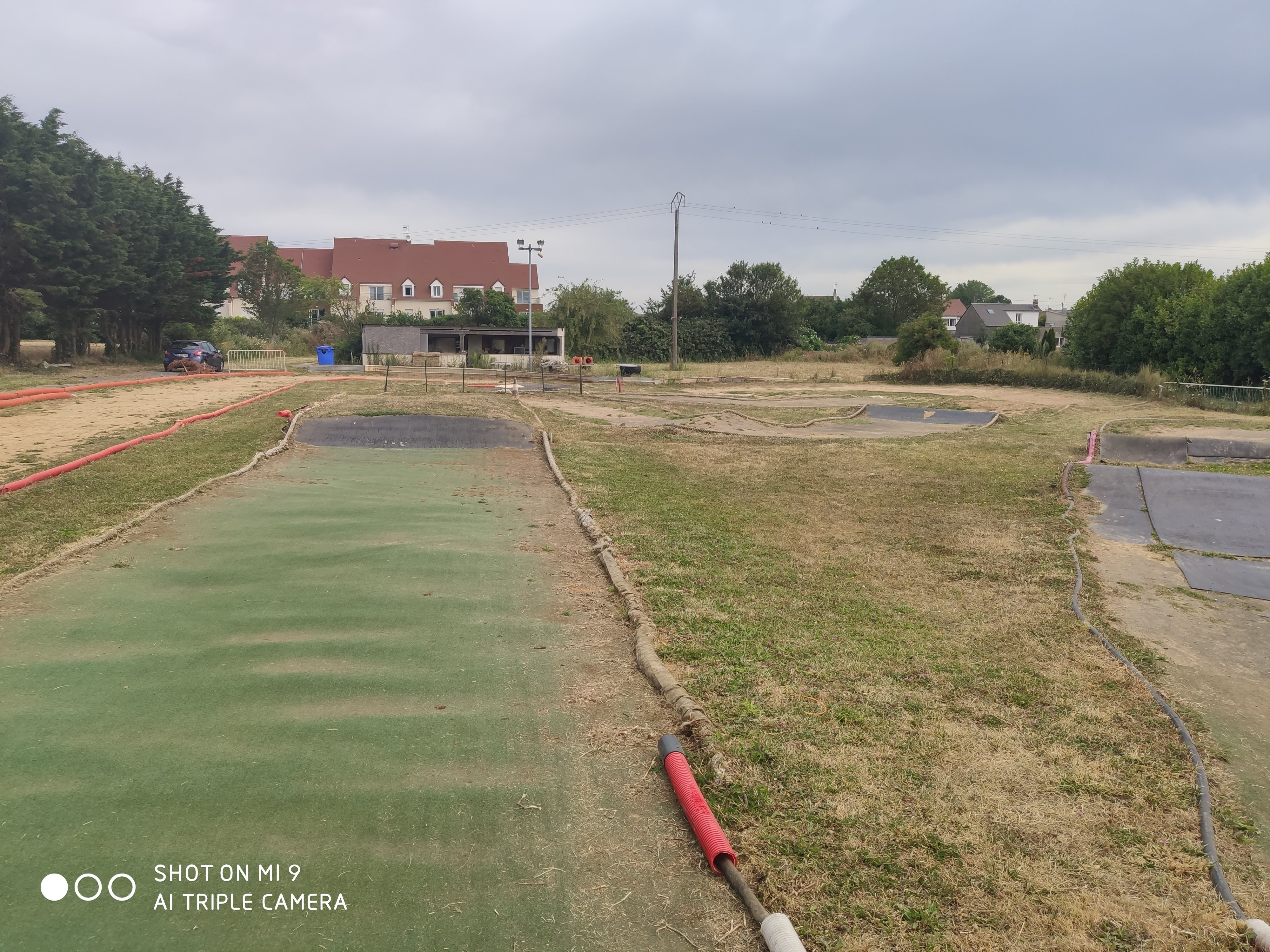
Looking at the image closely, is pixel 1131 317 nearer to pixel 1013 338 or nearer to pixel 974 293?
pixel 1013 338

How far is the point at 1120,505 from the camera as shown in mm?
10375

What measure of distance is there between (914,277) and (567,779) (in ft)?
266

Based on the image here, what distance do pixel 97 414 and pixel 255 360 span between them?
72.7 ft

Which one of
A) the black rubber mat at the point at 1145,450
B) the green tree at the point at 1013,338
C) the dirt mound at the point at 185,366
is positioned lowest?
the black rubber mat at the point at 1145,450

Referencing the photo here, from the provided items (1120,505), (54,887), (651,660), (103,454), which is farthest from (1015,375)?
(54,887)

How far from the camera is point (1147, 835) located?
3.38 m

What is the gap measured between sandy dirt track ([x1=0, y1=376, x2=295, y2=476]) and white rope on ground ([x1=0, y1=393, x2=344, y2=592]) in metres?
2.56

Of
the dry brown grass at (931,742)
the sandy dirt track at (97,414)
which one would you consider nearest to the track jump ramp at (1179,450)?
the dry brown grass at (931,742)

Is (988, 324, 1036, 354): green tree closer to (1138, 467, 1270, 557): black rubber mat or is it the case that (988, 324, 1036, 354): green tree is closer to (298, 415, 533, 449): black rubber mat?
(1138, 467, 1270, 557): black rubber mat

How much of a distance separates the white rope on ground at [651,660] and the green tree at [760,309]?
51.6 m

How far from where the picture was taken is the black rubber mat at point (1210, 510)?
28.4 feet

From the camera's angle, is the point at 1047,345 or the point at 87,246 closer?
the point at 87,246

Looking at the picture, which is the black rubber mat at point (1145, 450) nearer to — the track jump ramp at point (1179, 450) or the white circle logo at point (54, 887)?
the track jump ramp at point (1179, 450)

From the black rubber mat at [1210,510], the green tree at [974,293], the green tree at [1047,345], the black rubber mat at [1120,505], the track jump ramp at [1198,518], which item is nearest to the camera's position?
the track jump ramp at [1198,518]
